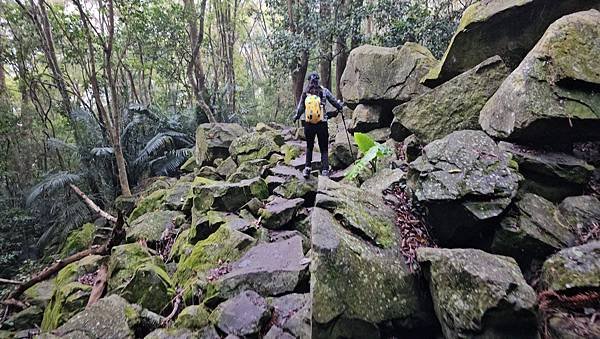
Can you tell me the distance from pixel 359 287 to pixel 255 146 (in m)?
6.26

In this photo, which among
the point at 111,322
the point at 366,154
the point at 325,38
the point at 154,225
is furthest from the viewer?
the point at 325,38

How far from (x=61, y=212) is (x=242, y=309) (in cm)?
904

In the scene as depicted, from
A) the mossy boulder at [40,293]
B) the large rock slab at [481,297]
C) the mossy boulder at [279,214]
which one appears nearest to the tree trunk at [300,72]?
the mossy boulder at [279,214]

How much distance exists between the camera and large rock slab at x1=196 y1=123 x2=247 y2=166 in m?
9.73

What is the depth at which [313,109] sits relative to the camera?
5.81 metres

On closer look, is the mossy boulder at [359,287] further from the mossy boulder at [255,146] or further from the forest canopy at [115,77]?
the forest canopy at [115,77]

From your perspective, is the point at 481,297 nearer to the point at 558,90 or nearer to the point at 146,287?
the point at 558,90

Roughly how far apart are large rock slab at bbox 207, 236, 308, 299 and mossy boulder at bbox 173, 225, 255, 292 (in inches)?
17.0

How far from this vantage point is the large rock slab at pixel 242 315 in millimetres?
3094

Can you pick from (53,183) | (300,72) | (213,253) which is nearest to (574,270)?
(213,253)

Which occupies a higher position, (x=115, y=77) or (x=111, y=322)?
(x=115, y=77)

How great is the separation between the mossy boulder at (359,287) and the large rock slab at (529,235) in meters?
0.83

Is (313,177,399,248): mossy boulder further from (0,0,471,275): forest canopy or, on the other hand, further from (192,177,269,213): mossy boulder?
(0,0,471,275): forest canopy

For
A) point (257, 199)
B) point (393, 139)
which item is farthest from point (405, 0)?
point (257, 199)
